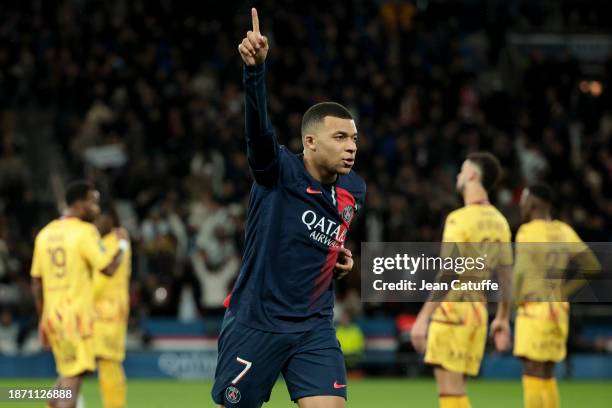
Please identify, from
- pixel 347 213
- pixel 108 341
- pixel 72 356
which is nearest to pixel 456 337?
pixel 347 213

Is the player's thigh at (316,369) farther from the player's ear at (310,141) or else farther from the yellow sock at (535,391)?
the yellow sock at (535,391)

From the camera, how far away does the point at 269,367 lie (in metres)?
6.18

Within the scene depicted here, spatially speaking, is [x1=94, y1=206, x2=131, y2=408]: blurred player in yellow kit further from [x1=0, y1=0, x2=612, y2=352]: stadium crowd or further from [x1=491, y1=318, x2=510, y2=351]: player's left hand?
[x1=0, y1=0, x2=612, y2=352]: stadium crowd

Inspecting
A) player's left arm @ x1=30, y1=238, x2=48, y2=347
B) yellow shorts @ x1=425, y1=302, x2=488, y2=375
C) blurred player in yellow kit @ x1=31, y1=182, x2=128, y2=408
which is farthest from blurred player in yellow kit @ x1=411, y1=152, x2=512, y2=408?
player's left arm @ x1=30, y1=238, x2=48, y2=347

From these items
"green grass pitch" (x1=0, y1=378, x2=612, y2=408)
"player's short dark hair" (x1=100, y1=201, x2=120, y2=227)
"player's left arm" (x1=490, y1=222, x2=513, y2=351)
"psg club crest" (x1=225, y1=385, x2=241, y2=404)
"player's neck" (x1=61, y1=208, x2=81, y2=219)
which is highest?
"player's short dark hair" (x1=100, y1=201, x2=120, y2=227)

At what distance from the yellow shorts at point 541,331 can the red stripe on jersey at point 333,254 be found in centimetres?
346

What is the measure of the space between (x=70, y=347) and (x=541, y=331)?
3941 millimetres

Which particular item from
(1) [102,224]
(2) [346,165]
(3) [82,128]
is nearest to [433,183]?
(3) [82,128]

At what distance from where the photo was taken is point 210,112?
791 inches

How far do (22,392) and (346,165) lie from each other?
6.76 metres

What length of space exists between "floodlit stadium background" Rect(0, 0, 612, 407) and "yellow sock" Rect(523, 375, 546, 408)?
4.87 metres

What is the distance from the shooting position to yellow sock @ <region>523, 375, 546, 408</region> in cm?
926

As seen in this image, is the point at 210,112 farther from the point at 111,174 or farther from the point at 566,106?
the point at 566,106

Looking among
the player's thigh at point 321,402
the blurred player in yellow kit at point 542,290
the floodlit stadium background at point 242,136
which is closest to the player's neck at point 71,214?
the blurred player in yellow kit at point 542,290
